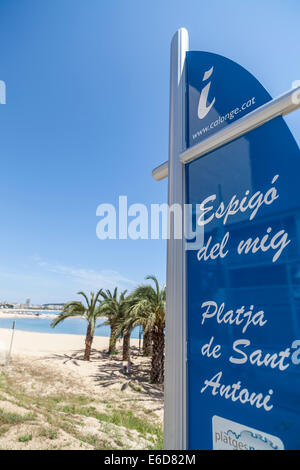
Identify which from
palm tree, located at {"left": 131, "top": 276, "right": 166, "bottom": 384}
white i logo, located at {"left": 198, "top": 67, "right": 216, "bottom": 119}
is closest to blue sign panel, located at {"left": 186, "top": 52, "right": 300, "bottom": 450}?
white i logo, located at {"left": 198, "top": 67, "right": 216, "bottom": 119}

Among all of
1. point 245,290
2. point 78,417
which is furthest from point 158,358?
point 245,290

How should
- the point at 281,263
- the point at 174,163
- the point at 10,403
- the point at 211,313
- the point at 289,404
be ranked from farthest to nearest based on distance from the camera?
the point at 10,403, the point at 174,163, the point at 211,313, the point at 281,263, the point at 289,404

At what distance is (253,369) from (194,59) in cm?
281

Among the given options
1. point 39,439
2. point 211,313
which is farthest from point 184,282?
Answer: point 39,439

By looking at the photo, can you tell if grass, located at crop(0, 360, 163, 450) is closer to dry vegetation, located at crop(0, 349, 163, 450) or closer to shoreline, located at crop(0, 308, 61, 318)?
dry vegetation, located at crop(0, 349, 163, 450)

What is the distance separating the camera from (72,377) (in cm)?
1019

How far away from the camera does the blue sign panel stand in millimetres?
1348

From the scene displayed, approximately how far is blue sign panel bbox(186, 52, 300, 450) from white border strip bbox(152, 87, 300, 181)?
0.05 m

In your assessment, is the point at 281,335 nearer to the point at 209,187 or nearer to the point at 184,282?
the point at 184,282

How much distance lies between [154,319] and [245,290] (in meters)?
9.82

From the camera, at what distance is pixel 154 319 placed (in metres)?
10.8

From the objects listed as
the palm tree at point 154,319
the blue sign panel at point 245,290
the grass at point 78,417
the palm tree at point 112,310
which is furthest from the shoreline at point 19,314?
the blue sign panel at point 245,290

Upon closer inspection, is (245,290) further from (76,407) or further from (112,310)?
(112,310)

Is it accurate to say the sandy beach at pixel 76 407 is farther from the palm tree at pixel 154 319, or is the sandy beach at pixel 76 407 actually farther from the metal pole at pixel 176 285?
the metal pole at pixel 176 285
